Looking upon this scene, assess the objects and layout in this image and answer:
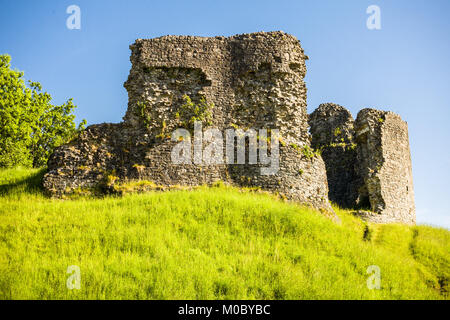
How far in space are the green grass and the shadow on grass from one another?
6 cm

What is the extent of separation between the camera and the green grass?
708 cm

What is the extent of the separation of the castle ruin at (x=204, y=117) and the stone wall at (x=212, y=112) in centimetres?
3

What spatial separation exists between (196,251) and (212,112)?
6.10 meters

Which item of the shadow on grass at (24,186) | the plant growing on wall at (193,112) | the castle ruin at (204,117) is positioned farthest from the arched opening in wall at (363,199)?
the shadow on grass at (24,186)

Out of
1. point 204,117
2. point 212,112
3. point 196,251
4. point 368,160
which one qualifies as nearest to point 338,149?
point 368,160

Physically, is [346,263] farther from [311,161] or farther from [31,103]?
[31,103]

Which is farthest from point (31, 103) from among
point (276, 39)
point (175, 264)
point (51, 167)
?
point (175, 264)

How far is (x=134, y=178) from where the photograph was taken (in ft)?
39.7

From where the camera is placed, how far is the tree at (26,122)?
66.8ft

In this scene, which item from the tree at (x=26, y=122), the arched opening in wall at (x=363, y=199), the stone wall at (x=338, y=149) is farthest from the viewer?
the tree at (x=26, y=122)

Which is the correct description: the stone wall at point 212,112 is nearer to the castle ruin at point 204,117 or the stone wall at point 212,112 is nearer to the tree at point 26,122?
the castle ruin at point 204,117

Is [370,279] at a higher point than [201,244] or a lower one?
lower

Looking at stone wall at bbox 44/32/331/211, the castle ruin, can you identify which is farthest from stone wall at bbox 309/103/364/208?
stone wall at bbox 44/32/331/211
